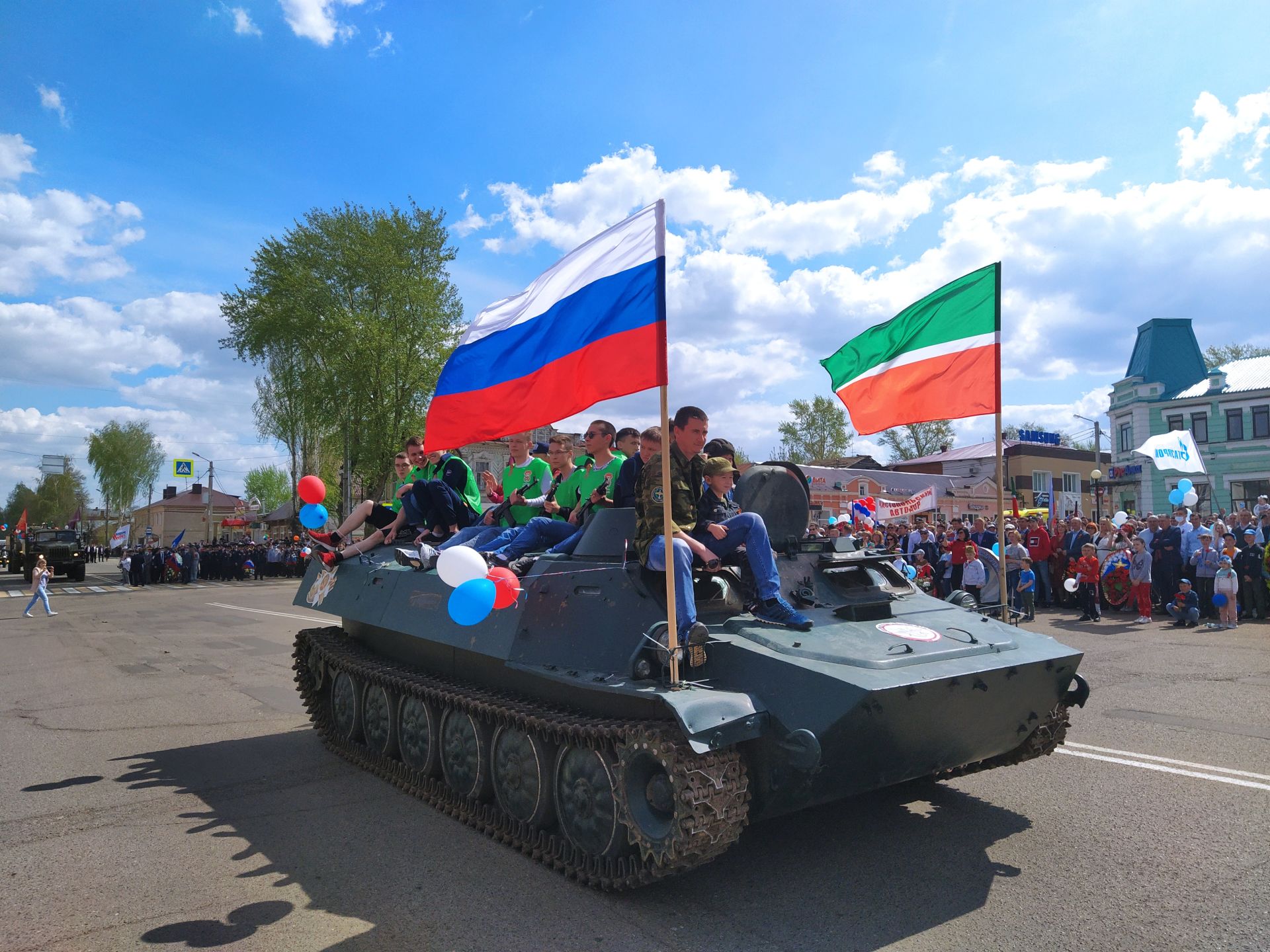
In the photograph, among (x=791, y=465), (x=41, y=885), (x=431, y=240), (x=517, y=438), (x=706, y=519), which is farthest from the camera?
(x=431, y=240)

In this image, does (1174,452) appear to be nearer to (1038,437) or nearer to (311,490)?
(311,490)

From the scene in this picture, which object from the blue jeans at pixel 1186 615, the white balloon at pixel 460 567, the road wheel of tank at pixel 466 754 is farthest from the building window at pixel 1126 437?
the white balloon at pixel 460 567

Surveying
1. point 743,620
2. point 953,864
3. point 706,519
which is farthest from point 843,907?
point 706,519

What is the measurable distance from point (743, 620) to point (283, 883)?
290 centimetres

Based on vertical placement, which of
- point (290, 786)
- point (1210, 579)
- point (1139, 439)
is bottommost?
point (290, 786)

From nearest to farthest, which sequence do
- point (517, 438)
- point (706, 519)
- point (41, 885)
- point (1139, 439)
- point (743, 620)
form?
point (41, 885) → point (743, 620) → point (706, 519) → point (517, 438) → point (1139, 439)

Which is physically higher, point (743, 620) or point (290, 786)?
point (743, 620)

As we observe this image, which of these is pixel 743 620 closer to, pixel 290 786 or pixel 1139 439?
pixel 290 786

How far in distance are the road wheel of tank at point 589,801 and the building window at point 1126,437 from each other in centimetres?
4707

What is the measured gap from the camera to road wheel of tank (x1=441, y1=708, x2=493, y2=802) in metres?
5.94

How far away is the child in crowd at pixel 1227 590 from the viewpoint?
45.8ft

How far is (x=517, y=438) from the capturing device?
26.9 ft

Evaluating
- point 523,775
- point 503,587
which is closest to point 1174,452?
point 523,775

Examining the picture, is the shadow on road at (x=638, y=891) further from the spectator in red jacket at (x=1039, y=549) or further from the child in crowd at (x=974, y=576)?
the spectator in red jacket at (x=1039, y=549)
